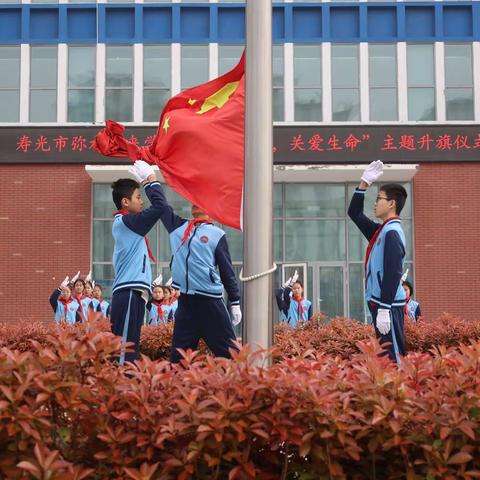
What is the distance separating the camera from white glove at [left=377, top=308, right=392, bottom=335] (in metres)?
7.26

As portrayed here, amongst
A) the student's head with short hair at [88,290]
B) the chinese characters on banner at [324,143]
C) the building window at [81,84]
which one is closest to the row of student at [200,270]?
the student's head with short hair at [88,290]

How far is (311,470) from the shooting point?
129 inches

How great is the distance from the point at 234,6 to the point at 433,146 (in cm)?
686

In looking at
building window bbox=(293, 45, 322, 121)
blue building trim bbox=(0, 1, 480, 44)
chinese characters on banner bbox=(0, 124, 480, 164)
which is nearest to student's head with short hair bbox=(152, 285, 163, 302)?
chinese characters on banner bbox=(0, 124, 480, 164)

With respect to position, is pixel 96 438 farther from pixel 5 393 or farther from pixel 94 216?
pixel 94 216

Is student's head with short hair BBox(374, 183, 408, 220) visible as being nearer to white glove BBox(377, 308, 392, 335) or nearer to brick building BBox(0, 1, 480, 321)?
white glove BBox(377, 308, 392, 335)

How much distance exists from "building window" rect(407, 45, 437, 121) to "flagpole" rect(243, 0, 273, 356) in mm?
19395

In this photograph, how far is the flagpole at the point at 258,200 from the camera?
4.46 meters

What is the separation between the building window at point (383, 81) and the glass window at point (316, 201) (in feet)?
7.71

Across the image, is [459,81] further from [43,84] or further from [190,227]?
[190,227]

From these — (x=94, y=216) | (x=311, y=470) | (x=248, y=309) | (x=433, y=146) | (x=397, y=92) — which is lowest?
(x=311, y=470)

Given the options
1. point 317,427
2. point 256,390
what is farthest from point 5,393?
point 317,427

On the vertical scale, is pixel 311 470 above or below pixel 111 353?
below

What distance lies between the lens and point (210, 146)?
608cm
